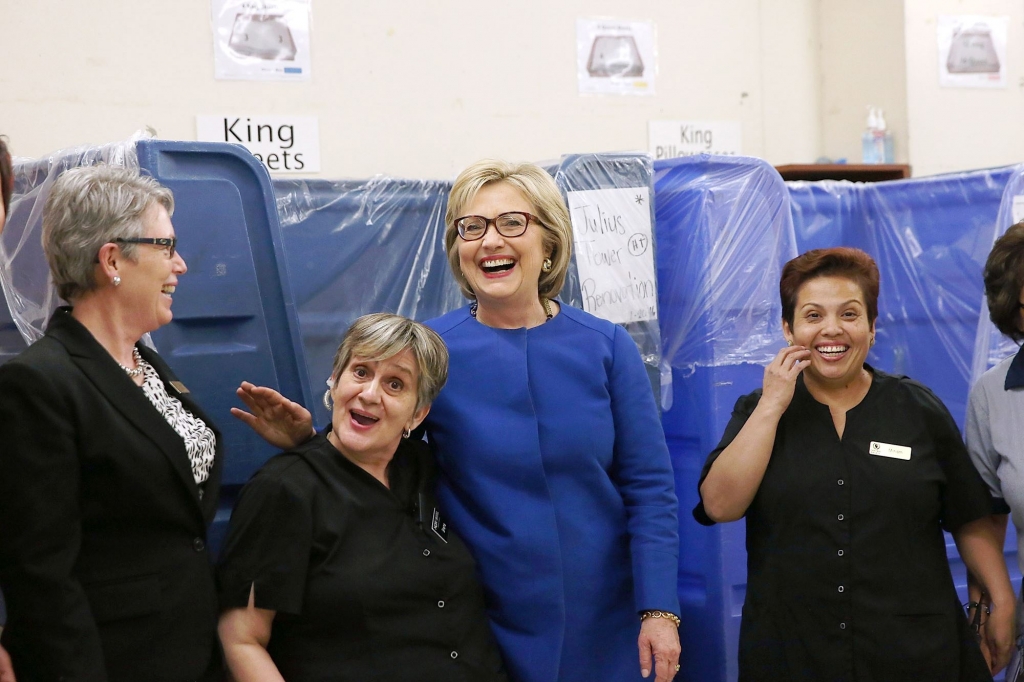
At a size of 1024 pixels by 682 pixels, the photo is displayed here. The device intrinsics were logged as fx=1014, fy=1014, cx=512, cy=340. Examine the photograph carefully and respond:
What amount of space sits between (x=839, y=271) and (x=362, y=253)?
1039mm

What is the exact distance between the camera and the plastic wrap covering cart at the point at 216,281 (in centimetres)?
194

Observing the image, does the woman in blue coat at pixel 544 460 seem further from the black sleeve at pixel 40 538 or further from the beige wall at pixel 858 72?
the beige wall at pixel 858 72

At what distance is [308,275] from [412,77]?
1967 millimetres

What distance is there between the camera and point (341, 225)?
2.29 meters

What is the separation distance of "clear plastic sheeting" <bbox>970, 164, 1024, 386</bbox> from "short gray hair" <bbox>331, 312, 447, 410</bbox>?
1.76m

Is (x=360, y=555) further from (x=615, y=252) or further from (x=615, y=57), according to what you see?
(x=615, y=57)

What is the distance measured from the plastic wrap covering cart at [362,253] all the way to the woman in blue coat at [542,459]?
50 cm

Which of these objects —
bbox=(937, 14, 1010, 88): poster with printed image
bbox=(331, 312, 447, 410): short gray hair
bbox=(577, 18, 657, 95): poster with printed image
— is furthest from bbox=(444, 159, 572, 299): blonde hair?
bbox=(937, 14, 1010, 88): poster with printed image

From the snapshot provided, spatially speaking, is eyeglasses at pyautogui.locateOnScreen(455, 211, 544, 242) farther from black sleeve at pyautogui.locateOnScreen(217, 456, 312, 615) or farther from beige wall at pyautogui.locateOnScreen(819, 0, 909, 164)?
beige wall at pyautogui.locateOnScreen(819, 0, 909, 164)

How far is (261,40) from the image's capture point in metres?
3.76

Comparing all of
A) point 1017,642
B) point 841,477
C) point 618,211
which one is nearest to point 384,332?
point 841,477

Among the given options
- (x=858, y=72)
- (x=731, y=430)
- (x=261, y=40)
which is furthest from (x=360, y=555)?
(x=858, y=72)

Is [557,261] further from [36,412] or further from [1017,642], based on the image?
[1017,642]

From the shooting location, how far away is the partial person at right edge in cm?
191
